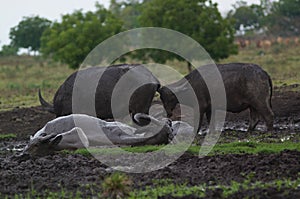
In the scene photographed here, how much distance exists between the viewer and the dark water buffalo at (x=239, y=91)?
1652 cm

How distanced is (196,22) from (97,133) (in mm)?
24427

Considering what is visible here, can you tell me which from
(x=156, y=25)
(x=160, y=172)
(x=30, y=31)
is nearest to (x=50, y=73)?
(x=156, y=25)

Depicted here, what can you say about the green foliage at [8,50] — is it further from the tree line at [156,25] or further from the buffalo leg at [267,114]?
the buffalo leg at [267,114]

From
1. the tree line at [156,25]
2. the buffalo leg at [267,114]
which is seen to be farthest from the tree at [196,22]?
the buffalo leg at [267,114]

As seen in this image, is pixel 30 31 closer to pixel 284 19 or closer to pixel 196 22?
pixel 284 19

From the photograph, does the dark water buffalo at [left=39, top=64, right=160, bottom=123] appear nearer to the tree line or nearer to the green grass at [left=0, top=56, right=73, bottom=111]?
the green grass at [left=0, top=56, right=73, bottom=111]

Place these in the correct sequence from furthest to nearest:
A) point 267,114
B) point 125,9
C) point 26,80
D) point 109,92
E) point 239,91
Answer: point 125,9
point 26,80
point 109,92
point 239,91
point 267,114

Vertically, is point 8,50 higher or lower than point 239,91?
higher

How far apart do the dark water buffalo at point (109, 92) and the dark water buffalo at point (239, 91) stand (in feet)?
1.58

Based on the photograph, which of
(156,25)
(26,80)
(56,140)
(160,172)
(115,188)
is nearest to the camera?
(115,188)

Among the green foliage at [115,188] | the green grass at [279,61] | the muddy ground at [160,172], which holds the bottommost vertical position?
the green grass at [279,61]

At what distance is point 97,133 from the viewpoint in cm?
1362

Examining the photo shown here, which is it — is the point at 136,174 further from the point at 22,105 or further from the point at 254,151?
the point at 22,105

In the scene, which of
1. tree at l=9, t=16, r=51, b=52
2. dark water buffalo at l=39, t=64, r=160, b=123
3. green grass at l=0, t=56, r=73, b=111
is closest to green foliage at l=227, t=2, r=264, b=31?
tree at l=9, t=16, r=51, b=52
